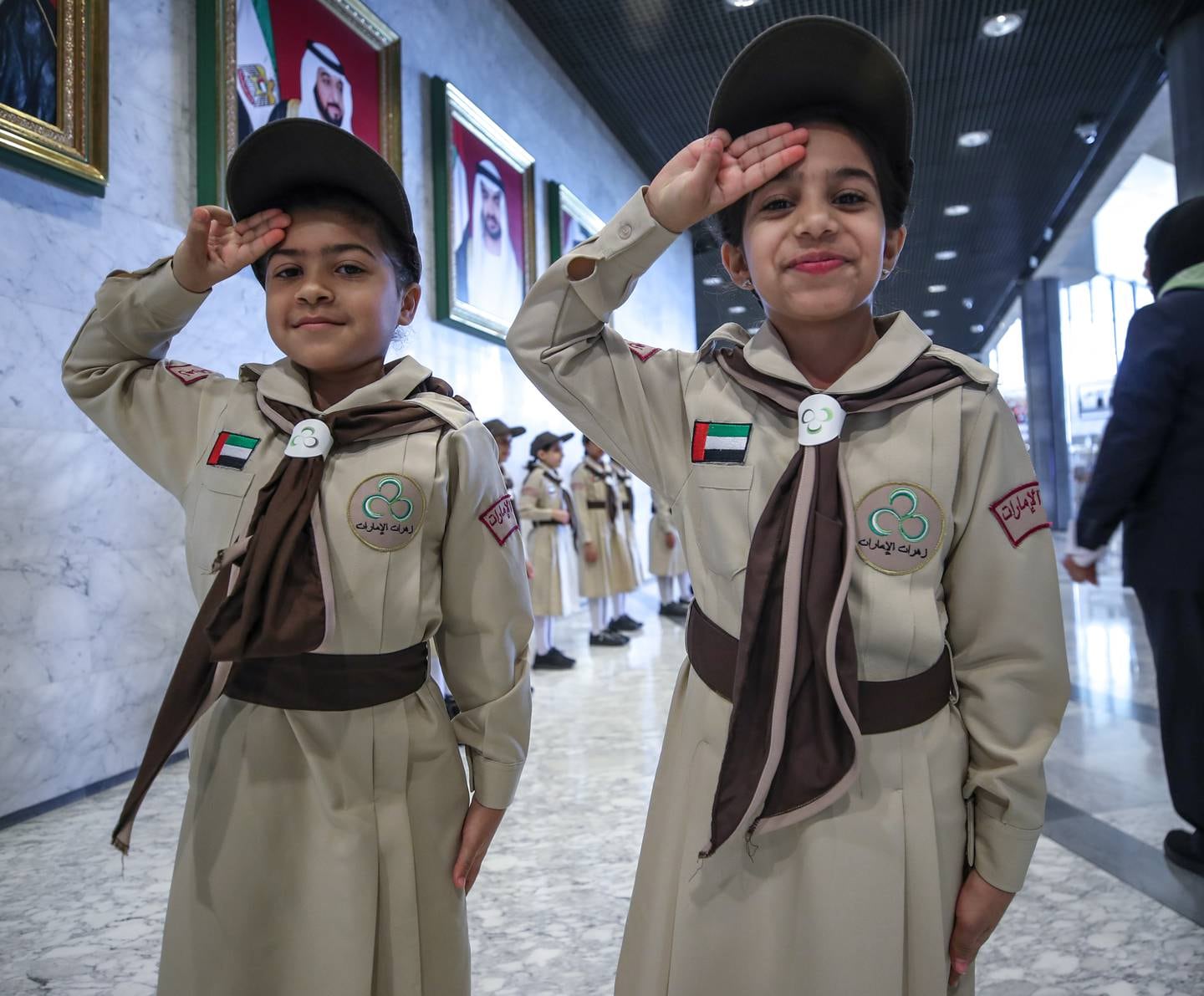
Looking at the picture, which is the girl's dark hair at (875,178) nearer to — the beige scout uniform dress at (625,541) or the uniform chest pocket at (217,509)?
the uniform chest pocket at (217,509)

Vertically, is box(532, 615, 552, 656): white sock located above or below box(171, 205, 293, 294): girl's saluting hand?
below

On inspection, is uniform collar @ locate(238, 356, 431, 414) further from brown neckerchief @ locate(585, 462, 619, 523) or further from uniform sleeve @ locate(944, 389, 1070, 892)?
brown neckerchief @ locate(585, 462, 619, 523)

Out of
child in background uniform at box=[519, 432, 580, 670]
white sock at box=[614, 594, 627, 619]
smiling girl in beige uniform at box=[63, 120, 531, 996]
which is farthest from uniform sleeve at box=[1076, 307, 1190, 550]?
white sock at box=[614, 594, 627, 619]

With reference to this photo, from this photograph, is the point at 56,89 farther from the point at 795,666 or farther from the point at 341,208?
the point at 795,666

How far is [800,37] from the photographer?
44.9 inches

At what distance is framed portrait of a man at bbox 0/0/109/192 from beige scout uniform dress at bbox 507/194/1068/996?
9.69 ft

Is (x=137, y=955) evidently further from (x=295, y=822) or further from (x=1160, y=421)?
(x=1160, y=421)

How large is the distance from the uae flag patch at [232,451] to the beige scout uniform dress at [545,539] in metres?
4.91

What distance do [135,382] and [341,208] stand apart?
0.45m

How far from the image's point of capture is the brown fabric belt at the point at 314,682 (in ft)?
4.14

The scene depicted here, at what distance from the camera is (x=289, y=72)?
15.1 feet

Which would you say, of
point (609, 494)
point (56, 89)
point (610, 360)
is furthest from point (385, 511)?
point (609, 494)

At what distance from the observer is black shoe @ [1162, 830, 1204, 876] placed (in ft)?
8.63

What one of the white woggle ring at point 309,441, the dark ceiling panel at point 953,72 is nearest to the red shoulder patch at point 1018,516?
the white woggle ring at point 309,441
